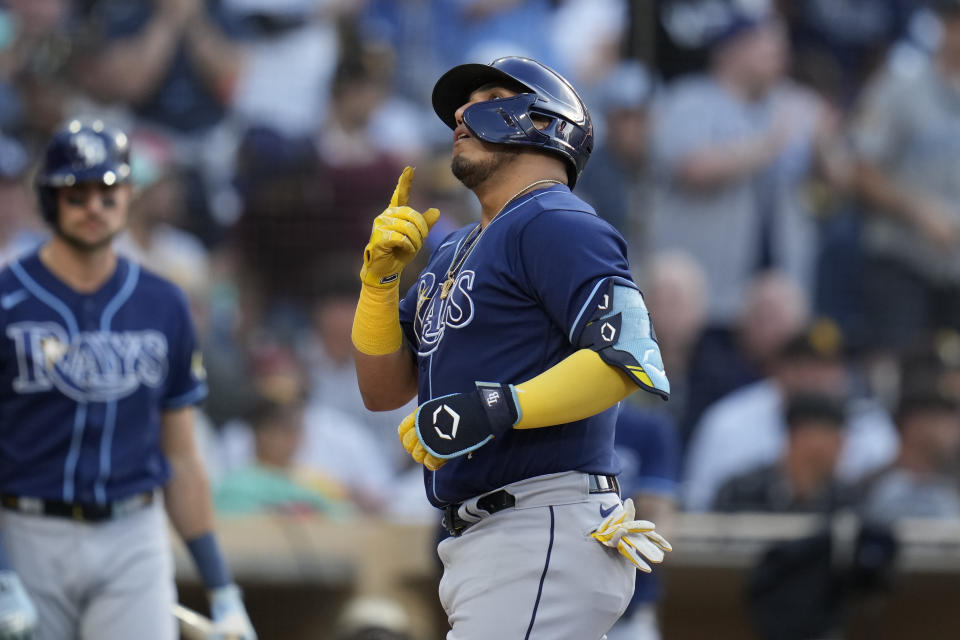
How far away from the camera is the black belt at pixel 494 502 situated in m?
2.88

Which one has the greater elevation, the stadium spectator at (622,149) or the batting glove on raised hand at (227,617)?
the stadium spectator at (622,149)

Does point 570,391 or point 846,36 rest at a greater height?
point 846,36

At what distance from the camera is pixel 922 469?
6.66 m

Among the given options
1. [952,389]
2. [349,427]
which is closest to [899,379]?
[952,389]

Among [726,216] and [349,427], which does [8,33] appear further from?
[726,216]

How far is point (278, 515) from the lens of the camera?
630cm

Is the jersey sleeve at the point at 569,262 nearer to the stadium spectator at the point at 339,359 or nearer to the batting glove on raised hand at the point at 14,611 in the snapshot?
the batting glove on raised hand at the point at 14,611

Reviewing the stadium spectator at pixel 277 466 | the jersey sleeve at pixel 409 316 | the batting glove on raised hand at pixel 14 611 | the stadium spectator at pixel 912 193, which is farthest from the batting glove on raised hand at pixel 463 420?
the stadium spectator at pixel 912 193

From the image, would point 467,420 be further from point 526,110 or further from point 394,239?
point 526,110

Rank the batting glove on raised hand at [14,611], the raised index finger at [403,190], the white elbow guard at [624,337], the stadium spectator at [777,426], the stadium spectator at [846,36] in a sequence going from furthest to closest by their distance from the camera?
1. the stadium spectator at [846,36]
2. the stadium spectator at [777,426]
3. the batting glove on raised hand at [14,611]
4. the raised index finger at [403,190]
5. the white elbow guard at [624,337]

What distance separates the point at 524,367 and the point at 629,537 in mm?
422

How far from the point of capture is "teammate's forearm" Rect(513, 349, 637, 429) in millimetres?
2693

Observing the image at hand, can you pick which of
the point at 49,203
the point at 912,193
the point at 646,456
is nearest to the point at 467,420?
the point at 49,203

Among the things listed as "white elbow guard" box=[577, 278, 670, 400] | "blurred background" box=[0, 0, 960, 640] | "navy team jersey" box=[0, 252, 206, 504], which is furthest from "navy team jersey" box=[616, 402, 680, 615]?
"white elbow guard" box=[577, 278, 670, 400]
